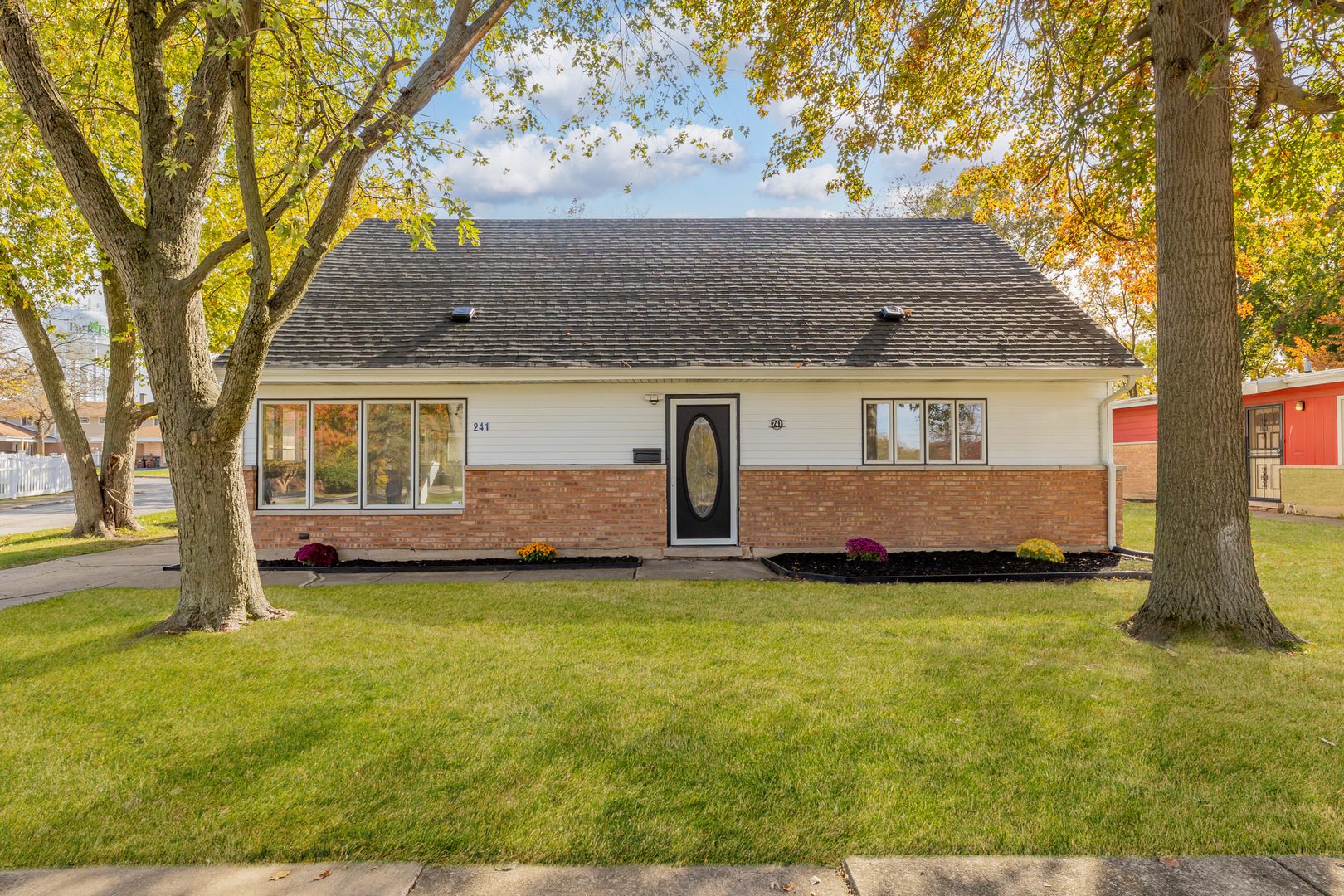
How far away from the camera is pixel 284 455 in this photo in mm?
10711

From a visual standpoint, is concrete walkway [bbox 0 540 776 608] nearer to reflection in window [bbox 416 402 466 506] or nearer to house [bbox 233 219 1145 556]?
house [bbox 233 219 1145 556]

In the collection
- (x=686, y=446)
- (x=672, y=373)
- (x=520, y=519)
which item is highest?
(x=672, y=373)

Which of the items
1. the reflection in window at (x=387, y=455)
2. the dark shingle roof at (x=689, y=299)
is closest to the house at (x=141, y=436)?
the dark shingle roof at (x=689, y=299)

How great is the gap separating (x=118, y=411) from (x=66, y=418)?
80 cm

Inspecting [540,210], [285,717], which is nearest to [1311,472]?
[285,717]

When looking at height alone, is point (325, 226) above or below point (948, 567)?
above

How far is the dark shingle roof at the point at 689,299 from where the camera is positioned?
425 inches

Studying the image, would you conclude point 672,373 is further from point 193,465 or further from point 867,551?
point 193,465

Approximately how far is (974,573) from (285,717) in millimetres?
7706

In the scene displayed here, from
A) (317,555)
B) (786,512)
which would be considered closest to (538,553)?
(317,555)

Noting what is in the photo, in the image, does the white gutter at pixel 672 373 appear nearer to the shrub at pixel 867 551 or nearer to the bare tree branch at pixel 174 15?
the shrub at pixel 867 551

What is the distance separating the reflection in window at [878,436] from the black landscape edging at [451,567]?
4.01m

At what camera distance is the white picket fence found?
22.9 metres

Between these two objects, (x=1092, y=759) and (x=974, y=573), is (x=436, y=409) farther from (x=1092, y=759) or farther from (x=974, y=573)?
(x=1092, y=759)
